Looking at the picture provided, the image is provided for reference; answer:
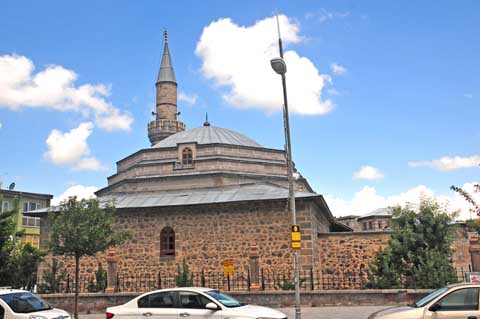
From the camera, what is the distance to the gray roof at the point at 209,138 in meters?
29.1

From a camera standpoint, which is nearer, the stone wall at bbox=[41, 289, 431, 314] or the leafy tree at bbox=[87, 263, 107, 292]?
the stone wall at bbox=[41, 289, 431, 314]

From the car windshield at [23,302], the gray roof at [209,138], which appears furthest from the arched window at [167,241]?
the car windshield at [23,302]

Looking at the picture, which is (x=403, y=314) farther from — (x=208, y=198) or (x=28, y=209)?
(x=28, y=209)

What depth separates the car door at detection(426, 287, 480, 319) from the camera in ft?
24.3

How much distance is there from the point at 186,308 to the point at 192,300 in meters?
0.19

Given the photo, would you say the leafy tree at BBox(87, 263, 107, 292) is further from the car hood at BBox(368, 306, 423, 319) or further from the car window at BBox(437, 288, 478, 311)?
the car window at BBox(437, 288, 478, 311)

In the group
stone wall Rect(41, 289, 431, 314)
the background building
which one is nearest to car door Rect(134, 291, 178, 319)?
stone wall Rect(41, 289, 431, 314)

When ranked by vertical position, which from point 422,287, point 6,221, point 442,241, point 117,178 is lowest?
point 422,287

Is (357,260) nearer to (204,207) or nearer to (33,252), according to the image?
(204,207)

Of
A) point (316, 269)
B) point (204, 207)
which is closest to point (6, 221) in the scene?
point (204, 207)

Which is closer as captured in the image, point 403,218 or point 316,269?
point 403,218

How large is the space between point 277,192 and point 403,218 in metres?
5.80

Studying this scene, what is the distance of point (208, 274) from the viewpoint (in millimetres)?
20391

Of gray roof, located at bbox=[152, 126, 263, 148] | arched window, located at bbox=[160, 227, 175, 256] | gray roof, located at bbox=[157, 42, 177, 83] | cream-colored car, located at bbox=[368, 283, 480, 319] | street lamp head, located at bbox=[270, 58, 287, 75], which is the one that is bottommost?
cream-colored car, located at bbox=[368, 283, 480, 319]
